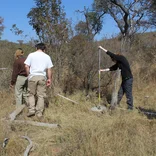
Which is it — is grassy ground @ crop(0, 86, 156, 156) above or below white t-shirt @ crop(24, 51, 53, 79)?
below

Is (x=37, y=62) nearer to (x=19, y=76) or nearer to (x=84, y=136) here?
(x=19, y=76)

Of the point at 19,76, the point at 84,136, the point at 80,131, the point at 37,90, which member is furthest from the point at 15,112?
the point at 84,136

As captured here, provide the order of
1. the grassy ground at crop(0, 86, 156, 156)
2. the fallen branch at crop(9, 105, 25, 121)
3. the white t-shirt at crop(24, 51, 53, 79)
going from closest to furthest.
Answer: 1. the grassy ground at crop(0, 86, 156, 156)
2. the fallen branch at crop(9, 105, 25, 121)
3. the white t-shirt at crop(24, 51, 53, 79)

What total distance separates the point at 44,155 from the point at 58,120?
1.82 meters

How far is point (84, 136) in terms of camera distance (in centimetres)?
431

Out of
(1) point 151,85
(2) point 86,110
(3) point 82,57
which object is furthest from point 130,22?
(1) point 151,85

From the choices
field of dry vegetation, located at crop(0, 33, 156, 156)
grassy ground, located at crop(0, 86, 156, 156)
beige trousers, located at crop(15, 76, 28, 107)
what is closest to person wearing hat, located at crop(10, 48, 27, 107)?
beige trousers, located at crop(15, 76, 28, 107)

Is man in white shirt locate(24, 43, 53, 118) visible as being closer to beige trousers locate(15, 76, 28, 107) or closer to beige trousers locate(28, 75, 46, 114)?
beige trousers locate(28, 75, 46, 114)

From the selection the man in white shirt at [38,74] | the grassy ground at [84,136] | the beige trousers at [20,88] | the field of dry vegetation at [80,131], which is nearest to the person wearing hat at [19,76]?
the beige trousers at [20,88]

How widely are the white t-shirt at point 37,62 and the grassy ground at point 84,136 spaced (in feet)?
3.47

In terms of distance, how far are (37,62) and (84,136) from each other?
2.42m

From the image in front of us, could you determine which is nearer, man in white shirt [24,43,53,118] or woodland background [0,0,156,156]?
woodland background [0,0,156,156]

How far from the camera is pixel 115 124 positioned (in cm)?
489

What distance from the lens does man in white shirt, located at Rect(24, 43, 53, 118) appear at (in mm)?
6066
